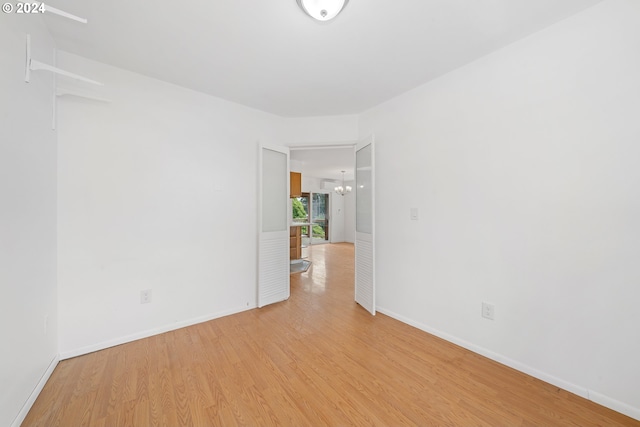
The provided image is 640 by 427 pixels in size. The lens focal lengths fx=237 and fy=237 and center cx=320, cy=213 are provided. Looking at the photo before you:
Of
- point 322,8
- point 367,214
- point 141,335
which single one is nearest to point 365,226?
point 367,214

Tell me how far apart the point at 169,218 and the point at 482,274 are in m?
2.96

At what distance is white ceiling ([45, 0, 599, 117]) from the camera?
59.6 inches

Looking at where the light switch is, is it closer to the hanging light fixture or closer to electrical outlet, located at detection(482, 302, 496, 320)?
electrical outlet, located at detection(482, 302, 496, 320)

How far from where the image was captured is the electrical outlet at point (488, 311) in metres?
1.94

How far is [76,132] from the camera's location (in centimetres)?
196

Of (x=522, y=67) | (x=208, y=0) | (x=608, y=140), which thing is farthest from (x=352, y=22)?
(x=608, y=140)

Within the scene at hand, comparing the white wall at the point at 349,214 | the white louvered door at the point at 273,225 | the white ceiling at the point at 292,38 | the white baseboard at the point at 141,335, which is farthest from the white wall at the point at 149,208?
the white wall at the point at 349,214

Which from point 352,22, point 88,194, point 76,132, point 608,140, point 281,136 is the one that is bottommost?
point 88,194

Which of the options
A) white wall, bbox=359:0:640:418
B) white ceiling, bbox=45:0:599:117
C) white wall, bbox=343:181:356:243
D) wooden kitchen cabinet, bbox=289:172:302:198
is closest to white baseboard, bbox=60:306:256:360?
white wall, bbox=359:0:640:418

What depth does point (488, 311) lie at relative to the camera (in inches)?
77.5

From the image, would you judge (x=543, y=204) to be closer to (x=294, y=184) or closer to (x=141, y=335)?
(x=141, y=335)

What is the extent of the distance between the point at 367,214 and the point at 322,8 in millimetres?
2059

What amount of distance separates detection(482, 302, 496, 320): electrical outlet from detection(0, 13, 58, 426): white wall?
3060 mm

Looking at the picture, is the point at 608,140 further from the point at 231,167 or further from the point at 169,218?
the point at 169,218
